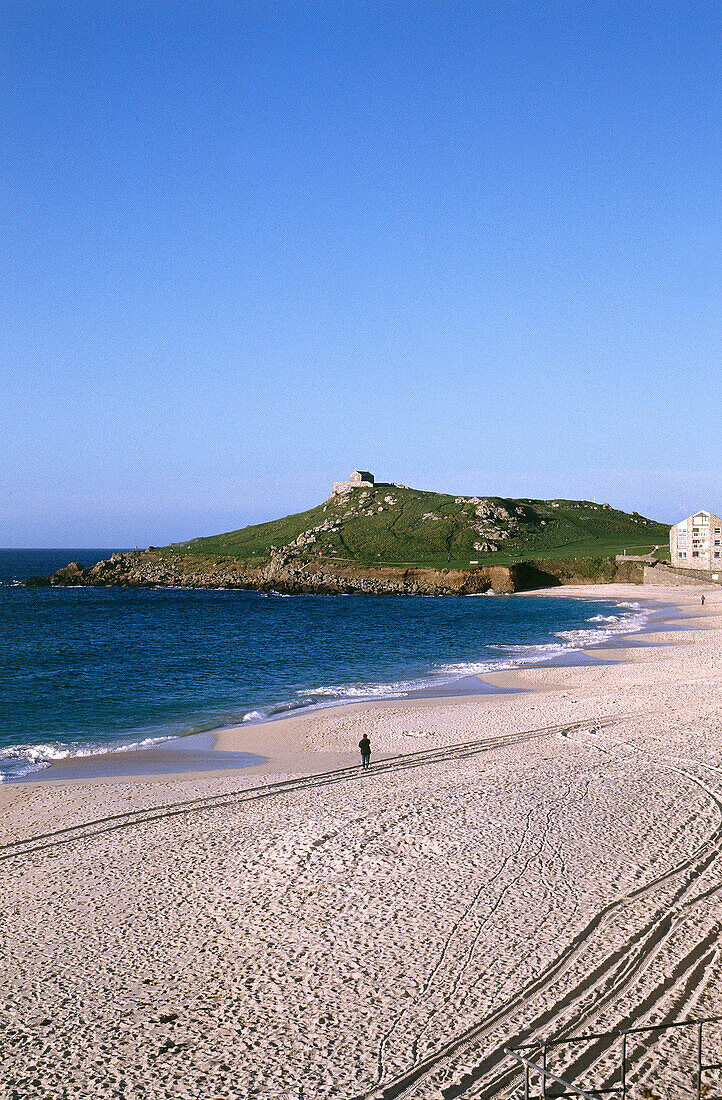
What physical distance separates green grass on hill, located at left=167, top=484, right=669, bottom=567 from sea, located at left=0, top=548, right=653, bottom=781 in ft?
124

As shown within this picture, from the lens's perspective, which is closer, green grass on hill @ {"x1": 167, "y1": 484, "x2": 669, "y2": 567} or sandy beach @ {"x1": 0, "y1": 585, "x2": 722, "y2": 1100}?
sandy beach @ {"x1": 0, "y1": 585, "x2": 722, "y2": 1100}

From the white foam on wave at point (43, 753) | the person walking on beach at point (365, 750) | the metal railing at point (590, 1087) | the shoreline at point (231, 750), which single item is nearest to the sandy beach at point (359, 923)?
the metal railing at point (590, 1087)

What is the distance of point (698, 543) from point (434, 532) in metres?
53.3

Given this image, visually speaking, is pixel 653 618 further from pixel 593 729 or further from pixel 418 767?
pixel 418 767

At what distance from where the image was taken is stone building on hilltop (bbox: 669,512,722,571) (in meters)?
114

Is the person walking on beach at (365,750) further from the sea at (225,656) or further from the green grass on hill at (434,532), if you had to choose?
the green grass on hill at (434,532)

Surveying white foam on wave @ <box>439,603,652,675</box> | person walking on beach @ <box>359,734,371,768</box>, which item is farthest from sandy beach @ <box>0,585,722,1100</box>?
white foam on wave @ <box>439,603,652,675</box>

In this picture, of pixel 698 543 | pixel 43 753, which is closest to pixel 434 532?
pixel 698 543

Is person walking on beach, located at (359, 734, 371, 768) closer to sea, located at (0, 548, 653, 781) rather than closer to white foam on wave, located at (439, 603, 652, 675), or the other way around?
sea, located at (0, 548, 653, 781)

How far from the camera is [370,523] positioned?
168625 mm

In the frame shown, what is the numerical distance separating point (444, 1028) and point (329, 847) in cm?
685

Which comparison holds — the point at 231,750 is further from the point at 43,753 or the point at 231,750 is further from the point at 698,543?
the point at 698,543

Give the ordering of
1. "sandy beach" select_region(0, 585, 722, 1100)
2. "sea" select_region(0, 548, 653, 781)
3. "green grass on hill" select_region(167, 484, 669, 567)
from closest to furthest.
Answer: "sandy beach" select_region(0, 585, 722, 1100)
"sea" select_region(0, 548, 653, 781)
"green grass on hill" select_region(167, 484, 669, 567)

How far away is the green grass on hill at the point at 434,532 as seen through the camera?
14338 cm
